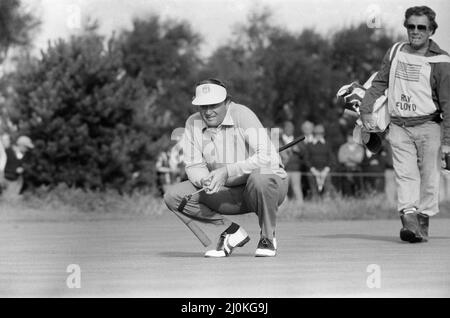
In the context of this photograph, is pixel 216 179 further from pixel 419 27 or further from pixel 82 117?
pixel 82 117

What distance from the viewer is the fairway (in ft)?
25.4

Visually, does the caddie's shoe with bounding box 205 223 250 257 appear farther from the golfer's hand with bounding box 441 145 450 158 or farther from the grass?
the grass

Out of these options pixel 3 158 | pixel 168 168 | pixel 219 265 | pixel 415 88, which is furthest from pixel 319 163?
pixel 219 265

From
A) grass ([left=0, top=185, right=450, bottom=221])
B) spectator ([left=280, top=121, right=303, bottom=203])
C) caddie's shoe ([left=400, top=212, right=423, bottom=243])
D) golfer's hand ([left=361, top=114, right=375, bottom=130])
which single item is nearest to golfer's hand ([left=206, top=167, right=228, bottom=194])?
golfer's hand ([left=361, top=114, right=375, bottom=130])

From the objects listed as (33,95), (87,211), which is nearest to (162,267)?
(87,211)

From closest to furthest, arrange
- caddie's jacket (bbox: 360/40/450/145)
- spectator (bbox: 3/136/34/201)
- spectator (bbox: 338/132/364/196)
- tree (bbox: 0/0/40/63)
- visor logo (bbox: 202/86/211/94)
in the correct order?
visor logo (bbox: 202/86/211/94) < caddie's jacket (bbox: 360/40/450/145) < spectator (bbox: 338/132/364/196) < spectator (bbox: 3/136/34/201) < tree (bbox: 0/0/40/63)

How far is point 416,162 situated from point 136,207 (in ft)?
33.8

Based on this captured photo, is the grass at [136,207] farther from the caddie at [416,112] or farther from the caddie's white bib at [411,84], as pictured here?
the caddie's white bib at [411,84]

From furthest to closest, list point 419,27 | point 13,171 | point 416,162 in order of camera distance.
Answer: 1. point 13,171
2. point 416,162
3. point 419,27

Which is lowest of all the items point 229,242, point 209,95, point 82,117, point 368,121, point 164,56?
point 229,242

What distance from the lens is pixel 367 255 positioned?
10.7m

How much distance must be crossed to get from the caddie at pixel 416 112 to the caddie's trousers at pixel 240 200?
2.17 metres

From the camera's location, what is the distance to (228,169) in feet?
33.7

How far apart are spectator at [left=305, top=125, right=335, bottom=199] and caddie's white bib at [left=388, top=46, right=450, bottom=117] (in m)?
12.2
